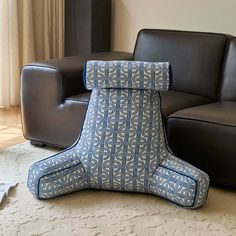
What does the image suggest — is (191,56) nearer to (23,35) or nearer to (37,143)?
(37,143)

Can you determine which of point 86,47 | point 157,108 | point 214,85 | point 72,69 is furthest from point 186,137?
point 86,47

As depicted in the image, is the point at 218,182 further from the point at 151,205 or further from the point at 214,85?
the point at 214,85

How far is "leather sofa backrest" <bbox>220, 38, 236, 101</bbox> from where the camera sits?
2.65 meters

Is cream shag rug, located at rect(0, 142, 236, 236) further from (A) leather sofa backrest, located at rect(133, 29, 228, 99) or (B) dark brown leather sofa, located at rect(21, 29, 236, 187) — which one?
(A) leather sofa backrest, located at rect(133, 29, 228, 99)

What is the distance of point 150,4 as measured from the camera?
384cm

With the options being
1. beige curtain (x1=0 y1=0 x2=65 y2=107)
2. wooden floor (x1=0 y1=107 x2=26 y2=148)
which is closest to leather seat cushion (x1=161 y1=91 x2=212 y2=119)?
wooden floor (x1=0 y1=107 x2=26 y2=148)

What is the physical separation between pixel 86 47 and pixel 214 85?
146 cm

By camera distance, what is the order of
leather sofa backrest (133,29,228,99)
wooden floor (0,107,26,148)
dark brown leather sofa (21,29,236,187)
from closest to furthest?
dark brown leather sofa (21,29,236,187) < leather sofa backrest (133,29,228,99) < wooden floor (0,107,26,148)

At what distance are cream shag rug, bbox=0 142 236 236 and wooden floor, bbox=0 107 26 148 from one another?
73 centimetres

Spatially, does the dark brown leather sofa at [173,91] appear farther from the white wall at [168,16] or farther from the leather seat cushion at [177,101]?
the white wall at [168,16]

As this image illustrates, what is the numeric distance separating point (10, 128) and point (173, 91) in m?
1.16

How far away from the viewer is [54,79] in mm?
2609

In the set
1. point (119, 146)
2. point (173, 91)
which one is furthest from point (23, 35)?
point (119, 146)

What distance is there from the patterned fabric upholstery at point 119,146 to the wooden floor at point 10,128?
33.7 inches
